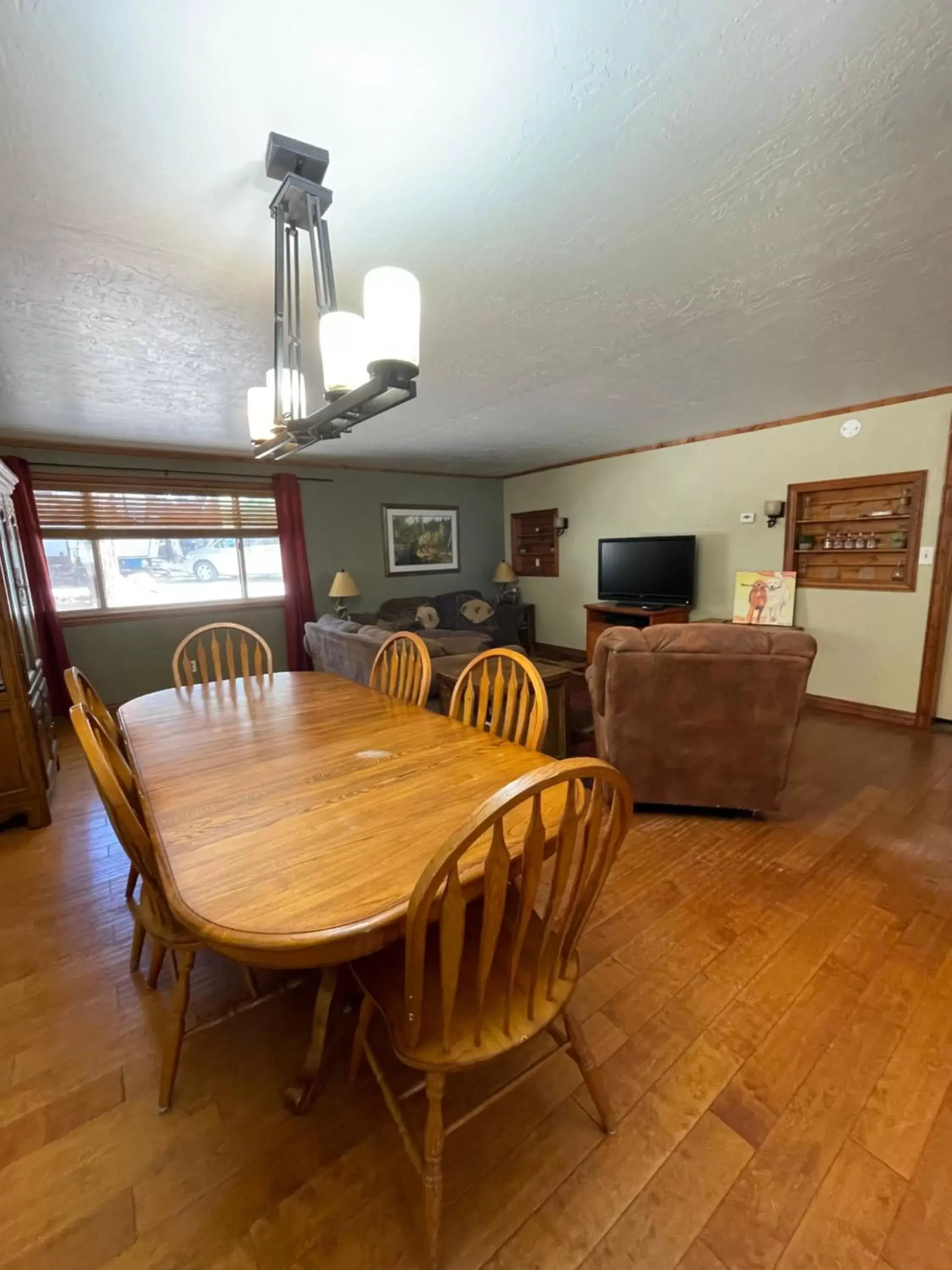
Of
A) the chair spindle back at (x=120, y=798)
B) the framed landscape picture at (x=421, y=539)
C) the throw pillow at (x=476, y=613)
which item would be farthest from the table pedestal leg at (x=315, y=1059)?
the framed landscape picture at (x=421, y=539)

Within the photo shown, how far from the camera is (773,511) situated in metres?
4.15

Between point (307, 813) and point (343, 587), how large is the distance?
14.4 feet

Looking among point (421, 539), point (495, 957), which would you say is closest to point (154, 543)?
point (421, 539)

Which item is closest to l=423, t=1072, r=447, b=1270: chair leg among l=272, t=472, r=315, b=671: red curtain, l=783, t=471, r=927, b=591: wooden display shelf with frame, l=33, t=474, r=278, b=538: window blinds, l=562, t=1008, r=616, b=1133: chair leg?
l=562, t=1008, r=616, b=1133: chair leg

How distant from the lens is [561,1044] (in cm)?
118

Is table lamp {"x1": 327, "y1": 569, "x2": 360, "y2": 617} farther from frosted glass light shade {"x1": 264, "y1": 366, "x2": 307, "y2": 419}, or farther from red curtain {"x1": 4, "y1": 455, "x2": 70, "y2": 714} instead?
frosted glass light shade {"x1": 264, "y1": 366, "x2": 307, "y2": 419}

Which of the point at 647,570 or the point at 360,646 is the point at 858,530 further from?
the point at 360,646

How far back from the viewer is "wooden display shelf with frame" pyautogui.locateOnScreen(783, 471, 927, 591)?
3576 millimetres

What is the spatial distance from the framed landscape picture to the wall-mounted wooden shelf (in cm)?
80

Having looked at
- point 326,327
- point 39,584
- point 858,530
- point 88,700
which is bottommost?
point 88,700

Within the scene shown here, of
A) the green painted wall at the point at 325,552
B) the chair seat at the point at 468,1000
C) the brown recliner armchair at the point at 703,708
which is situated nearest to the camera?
the chair seat at the point at 468,1000

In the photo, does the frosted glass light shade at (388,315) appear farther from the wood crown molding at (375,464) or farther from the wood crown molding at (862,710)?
the wood crown molding at (862,710)

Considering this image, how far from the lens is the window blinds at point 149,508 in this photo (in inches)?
167

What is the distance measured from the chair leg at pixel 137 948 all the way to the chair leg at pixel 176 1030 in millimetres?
487
